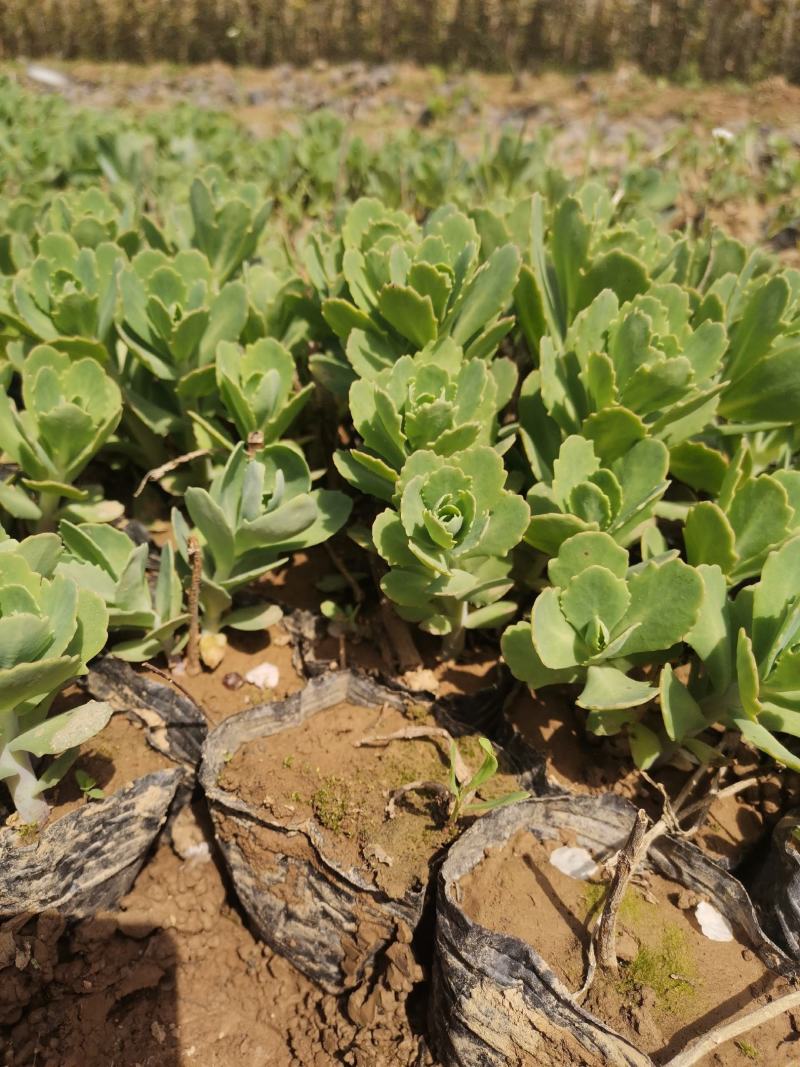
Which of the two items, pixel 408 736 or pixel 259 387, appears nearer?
pixel 408 736

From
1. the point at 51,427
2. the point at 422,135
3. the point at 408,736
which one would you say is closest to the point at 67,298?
the point at 51,427

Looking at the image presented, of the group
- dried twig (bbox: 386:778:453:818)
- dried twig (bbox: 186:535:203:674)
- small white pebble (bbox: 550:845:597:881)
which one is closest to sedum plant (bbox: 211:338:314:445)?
dried twig (bbox: 186:535:203:674)

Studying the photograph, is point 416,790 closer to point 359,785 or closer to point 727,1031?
point 359,785

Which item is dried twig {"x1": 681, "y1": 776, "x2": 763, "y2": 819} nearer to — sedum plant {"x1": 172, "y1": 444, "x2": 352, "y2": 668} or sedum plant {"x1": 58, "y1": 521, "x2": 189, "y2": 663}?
sedum plant {"x1": 172, "y1": 444, "x2": 352, "y2": 668}

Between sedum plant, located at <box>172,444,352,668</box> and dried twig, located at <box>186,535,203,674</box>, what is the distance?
23mm

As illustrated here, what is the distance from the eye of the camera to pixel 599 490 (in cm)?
159

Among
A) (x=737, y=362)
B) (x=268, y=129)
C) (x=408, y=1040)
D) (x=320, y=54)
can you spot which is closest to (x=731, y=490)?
(x=737, y=362)

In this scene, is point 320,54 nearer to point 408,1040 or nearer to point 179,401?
point 179,401

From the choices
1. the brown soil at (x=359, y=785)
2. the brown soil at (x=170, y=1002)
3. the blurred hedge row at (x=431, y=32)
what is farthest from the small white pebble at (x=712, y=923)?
the blurred hedge row at (x=431, y=32)

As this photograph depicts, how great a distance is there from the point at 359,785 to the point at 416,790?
0.12 m

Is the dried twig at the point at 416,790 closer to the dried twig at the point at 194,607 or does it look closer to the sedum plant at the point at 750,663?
the sedum plant at the point at 750,663

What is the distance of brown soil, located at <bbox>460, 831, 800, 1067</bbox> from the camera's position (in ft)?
4.20

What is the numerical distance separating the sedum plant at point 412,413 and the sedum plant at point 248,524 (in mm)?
134

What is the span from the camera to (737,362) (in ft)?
6.38
